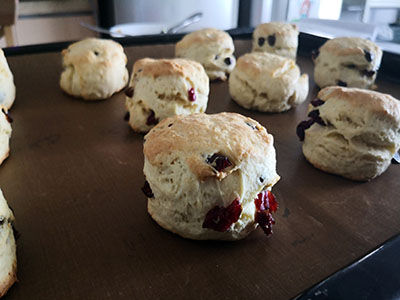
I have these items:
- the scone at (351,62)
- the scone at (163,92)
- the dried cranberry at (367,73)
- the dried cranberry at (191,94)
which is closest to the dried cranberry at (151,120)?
the scone at (163,92)

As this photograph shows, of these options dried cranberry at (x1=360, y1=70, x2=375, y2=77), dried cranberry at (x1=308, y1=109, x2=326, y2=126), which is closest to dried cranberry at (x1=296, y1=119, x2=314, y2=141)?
dried cranberry at (x1=308, y1=109, x2=326, y2=126)

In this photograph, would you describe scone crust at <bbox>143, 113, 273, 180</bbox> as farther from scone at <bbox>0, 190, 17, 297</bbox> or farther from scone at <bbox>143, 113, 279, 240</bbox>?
scone at <bbox>0, 190, 17, 297</bbox>

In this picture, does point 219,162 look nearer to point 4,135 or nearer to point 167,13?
point 4,135

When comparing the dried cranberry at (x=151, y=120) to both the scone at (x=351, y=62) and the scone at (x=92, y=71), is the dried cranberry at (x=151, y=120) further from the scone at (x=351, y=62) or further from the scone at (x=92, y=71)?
the scone at (x=351, y=62)

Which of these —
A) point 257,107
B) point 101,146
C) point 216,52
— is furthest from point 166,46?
point 101,146

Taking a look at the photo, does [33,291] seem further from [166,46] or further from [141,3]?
[141,3]

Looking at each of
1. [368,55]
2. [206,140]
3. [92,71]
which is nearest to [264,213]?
[206,140]
